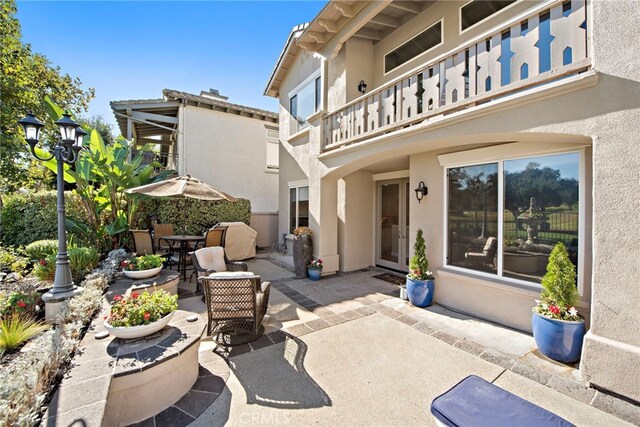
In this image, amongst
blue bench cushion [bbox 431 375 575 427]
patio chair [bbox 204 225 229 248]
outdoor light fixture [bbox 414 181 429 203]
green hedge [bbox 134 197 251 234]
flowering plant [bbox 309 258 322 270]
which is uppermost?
outdoor light fixture [bbox 414 181 429 203]

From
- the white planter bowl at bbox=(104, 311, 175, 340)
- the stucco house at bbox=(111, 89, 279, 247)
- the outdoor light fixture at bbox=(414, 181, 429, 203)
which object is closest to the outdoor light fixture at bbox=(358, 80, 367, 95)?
the outdoor light fixture at bbox=(414, 181, 429, 203)

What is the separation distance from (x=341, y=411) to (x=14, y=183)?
18042 mm

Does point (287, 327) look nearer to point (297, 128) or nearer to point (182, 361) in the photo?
point (182, 361)

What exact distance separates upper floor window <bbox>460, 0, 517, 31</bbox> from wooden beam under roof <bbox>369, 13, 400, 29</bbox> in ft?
6.97

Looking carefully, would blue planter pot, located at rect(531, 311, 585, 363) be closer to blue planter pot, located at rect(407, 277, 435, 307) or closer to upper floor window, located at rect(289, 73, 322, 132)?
blue planter pot, located at rect(407, 277, 435, 307)

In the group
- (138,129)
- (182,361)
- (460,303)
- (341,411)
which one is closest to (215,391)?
(182,361)

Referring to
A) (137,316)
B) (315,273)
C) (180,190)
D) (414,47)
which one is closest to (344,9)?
(414,47)

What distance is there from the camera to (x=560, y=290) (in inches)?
165

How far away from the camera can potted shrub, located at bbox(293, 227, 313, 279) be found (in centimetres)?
897

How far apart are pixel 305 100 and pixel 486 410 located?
1132cm

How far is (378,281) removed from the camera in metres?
8.52

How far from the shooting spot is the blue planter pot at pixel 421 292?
6328 millimetres

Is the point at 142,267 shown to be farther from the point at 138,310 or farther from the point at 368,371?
the point at 368,371

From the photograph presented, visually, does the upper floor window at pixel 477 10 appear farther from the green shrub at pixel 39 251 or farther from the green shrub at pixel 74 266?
the green shrub at pixel 39 251
